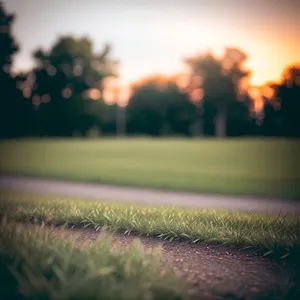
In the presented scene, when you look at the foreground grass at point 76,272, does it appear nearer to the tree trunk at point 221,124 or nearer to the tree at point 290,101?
the tree at point 290,101

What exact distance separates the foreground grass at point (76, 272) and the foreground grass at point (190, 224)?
1.08m

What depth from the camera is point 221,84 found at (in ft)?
178

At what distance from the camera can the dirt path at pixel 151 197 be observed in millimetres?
8117

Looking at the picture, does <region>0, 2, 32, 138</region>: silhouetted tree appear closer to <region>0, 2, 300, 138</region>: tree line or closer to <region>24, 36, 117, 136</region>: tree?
<region>0, 2, 300, 138</region>: tree line

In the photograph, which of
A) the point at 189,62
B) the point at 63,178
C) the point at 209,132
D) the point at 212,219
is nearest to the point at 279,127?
the point at 209,132

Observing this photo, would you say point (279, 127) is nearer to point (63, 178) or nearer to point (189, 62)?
point (189, 62)

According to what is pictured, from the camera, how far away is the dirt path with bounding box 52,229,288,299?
2.86 metres

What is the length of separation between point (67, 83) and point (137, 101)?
16.4m

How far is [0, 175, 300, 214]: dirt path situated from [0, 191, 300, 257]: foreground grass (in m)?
2.51

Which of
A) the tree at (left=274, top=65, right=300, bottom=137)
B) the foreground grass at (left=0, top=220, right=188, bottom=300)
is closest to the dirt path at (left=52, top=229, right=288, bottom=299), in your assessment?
the foreground grass at (left=0, top=220, right=188, bottom=300)

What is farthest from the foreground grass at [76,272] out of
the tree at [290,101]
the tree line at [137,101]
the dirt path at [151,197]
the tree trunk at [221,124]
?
the tree trunk at [221,124]

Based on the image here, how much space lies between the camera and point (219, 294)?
276 cm

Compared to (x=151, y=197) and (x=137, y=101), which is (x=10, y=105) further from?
(x=151, y=197)

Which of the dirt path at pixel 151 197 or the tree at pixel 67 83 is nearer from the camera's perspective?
the dirt path at pixel 151 197
